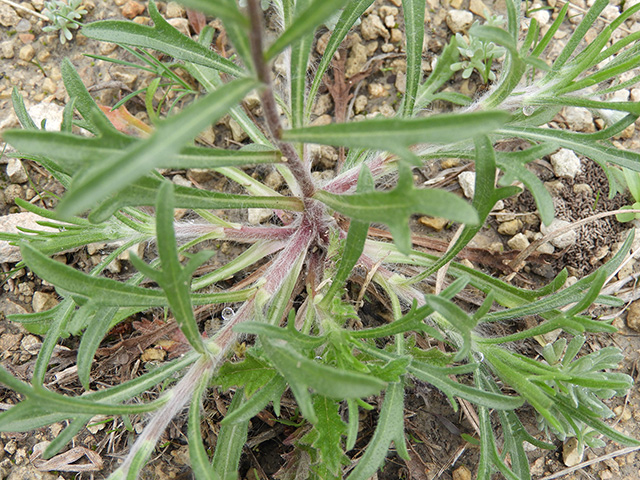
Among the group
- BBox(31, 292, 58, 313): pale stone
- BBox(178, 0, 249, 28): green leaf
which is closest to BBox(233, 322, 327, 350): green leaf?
BBox(178, 0, 249, 28): green leaf

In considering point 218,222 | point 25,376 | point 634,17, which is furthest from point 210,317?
point 634,17

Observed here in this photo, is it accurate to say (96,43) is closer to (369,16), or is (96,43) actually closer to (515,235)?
(369,16)

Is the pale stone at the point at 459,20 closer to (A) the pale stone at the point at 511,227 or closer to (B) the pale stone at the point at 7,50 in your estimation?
(A) the pale stone at the point at 511,227

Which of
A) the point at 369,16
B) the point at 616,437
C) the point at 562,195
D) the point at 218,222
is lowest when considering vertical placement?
the point at 616,437

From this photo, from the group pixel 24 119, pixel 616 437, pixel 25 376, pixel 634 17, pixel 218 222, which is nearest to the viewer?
pixel 616 437

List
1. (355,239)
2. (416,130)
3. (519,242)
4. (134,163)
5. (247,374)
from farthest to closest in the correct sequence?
1. (519,242)
2. (247,374)
3. (355,239)
4. (416,130)
5. (134,163)

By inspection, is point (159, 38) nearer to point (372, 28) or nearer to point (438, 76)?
point (438, 76)

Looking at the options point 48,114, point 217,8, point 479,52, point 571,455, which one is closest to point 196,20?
point 48,114
